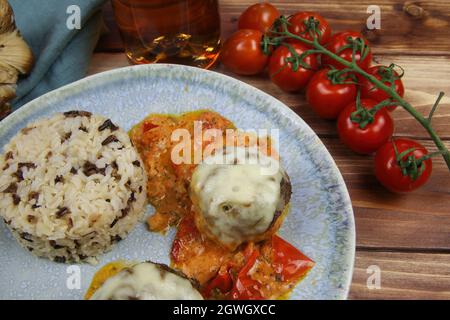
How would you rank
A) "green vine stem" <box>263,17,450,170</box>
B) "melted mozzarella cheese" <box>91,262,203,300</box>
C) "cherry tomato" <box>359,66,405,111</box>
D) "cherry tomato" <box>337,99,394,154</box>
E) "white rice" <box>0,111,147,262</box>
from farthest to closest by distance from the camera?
"cherry tomato" <box>359,66,405,111</box> < "cherry tomato" <box>337,99,394,154</box> < "green vine stem" <box>263,17,450,170</box> < "white rice" <box>0,111,147,262</box> < "melted mozzarella cheese" <box>91,262,203,300</box>

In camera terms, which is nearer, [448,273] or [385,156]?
[448,273]

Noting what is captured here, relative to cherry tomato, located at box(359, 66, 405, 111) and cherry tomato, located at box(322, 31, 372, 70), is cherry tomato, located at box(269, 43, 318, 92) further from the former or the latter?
cherry tomato, located at box(359, 66, 405, 111)

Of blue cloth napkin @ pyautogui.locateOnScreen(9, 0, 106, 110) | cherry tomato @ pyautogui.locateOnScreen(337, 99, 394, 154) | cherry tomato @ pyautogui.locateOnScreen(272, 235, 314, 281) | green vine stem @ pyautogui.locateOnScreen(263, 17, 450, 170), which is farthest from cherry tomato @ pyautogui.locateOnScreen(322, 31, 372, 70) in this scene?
blue cloth napkin @ pyautogui.locateOnScreen(9, 0, 106, 110)

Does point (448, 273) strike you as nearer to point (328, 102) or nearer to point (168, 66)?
point (328, 102)

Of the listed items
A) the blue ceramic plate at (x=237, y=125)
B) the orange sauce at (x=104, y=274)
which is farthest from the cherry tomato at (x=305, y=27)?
the orange sauce at (x=104, y=274)

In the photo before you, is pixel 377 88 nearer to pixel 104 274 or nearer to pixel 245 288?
pixel 245 288
